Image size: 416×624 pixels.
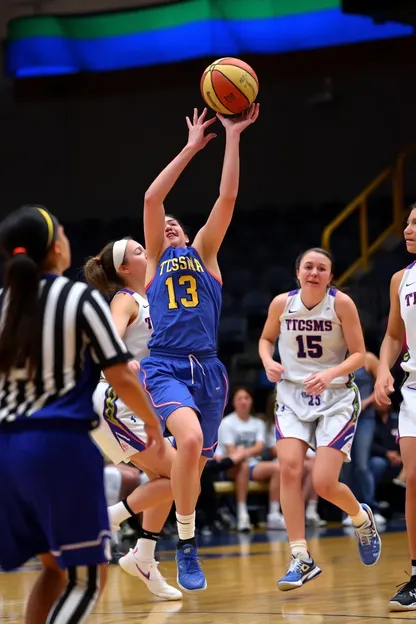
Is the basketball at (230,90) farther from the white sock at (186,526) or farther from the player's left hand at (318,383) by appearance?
the white sock at (186,526)

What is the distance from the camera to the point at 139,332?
5.98 meters

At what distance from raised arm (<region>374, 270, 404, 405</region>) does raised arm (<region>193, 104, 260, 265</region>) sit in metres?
0.90

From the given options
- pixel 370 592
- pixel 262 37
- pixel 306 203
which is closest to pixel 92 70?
pixel 262 37

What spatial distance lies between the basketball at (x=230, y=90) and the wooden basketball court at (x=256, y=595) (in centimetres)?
257

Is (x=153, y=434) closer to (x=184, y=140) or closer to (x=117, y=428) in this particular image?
(x=117, y=428)

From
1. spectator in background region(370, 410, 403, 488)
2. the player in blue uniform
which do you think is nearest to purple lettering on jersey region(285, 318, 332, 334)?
the player in blue uniform

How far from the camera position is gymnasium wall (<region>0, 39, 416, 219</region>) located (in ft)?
56.4

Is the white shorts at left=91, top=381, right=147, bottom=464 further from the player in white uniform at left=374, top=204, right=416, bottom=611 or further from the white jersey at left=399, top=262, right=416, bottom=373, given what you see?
the white jersey at left=399, top=262, right=416, bottom=373

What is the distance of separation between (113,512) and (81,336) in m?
2.85

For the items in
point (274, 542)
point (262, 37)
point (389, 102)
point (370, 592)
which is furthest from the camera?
point (389, 102)

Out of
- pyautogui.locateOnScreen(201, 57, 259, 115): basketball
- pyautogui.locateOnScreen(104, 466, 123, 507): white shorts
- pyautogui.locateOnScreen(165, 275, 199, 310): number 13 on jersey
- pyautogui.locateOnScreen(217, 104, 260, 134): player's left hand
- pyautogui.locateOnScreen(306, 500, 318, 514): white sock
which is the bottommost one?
pyautogui.locateOnScreen(306, 500, 318, 514): white sock

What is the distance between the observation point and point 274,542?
30.5ft

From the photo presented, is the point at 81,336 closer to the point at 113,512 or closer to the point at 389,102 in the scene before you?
the point at 113,512

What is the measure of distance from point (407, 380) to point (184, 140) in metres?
12.9
